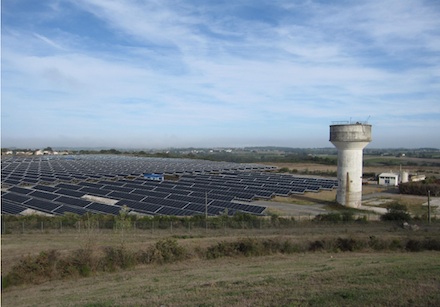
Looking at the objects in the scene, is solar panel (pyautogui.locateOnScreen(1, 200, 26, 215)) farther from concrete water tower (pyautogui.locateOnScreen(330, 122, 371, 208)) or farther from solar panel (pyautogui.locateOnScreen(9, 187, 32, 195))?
concrete water tower (pyautogui.locateOnScreen(330, 122, 371, 208))

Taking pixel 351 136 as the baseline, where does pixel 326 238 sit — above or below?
below

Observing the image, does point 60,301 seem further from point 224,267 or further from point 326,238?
point 326,238

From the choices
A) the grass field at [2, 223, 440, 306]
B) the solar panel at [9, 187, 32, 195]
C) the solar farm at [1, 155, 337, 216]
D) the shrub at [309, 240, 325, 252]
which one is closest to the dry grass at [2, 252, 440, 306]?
the grass field at [2, 223, 440, 306]

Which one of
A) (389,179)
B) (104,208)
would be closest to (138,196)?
(104,208)

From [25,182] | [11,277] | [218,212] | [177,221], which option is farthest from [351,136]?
[25,182]

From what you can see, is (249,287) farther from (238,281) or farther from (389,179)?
(389,179)

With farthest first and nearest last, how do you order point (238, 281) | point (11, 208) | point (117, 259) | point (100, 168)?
point (100, 168) < point (11, 208) < point (117, 259) < point (238, 281)
